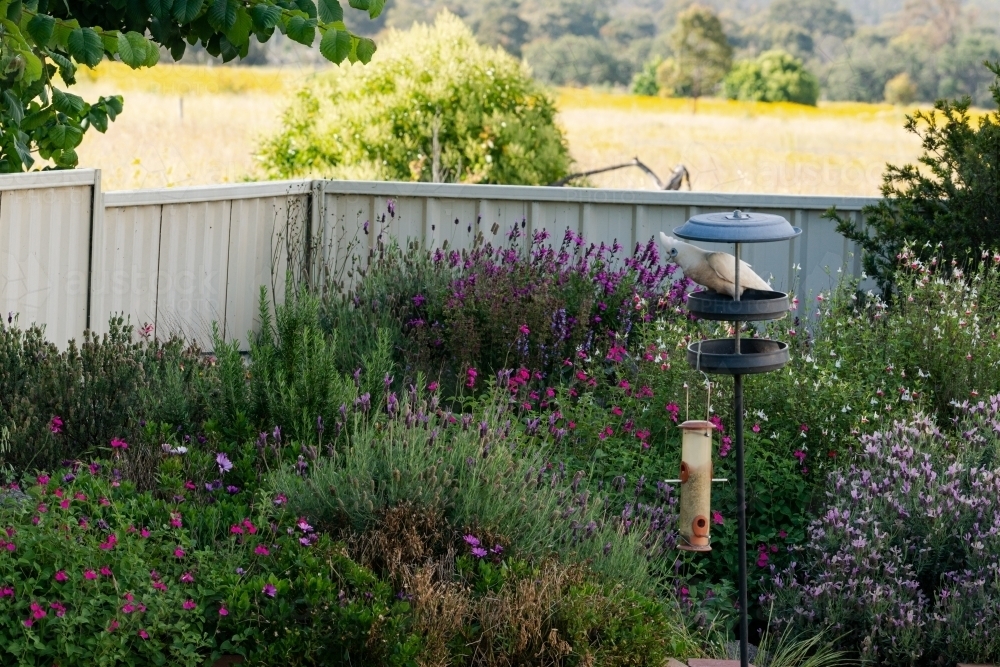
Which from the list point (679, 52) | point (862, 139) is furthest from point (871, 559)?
point (679, 52)

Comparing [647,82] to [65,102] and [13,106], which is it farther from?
[13,106]

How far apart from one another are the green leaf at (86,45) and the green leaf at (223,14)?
467mm

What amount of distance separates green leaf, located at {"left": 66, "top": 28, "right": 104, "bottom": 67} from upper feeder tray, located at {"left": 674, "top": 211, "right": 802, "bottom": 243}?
8.76 ft

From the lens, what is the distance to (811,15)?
63906mm

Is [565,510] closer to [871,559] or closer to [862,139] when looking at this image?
[871,559]

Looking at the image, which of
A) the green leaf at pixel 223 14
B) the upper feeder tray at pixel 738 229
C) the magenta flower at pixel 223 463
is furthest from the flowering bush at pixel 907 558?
the green leaf at pixel 223 14

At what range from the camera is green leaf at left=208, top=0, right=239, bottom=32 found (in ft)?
→ 16.4

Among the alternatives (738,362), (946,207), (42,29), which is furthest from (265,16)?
(946,207)

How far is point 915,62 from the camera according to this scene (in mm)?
53156

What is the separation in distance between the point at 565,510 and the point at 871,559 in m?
1.03

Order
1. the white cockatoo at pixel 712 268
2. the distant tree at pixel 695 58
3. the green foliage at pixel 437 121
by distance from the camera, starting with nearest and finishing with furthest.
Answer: the white cockatoo at pixel 712 268
the green foliage at pixel 437 121
the distant tree at pixel 695 58

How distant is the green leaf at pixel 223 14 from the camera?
16.4ft

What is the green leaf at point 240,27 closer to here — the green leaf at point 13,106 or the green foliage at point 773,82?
the green leaf at point 13,106

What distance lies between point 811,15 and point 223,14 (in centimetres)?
6336
